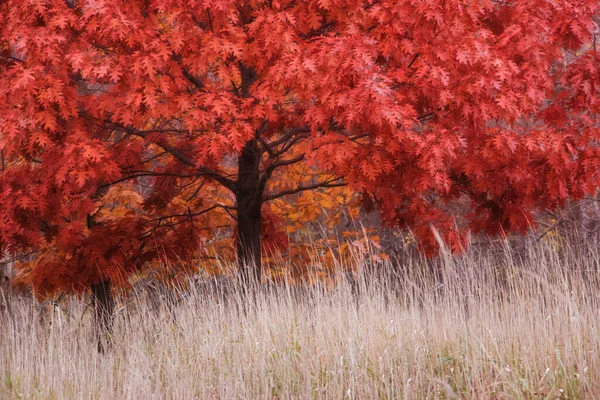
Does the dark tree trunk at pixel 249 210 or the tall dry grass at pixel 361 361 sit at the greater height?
the dark tree trunk at pixel 249 210

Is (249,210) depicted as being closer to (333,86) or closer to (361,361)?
(333,86)

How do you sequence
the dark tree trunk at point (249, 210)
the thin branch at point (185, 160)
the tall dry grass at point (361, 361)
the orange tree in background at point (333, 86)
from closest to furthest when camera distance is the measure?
1. the tall dry grass at point (361, 361)
2. the orange tree in background at point (333, 86)
3. the thin branch at point (185, 160)
4. the dark tree trunk at point (249, 210)

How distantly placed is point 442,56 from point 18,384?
13.5ft

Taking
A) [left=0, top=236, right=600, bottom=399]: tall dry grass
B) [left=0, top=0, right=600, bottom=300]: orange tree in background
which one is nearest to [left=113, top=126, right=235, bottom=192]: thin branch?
[left=0, top=0, right=600, bottom=300]: orange tree in background

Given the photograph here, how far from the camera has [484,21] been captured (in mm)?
7320

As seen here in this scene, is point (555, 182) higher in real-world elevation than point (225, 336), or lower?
higher

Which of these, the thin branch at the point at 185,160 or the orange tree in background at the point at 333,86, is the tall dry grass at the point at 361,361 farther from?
the thin branch at the point at 185,160

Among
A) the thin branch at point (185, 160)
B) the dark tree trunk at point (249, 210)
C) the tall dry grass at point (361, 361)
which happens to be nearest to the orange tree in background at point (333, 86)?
the tall dry grass at point (361, 361)

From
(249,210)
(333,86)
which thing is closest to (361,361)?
(333,86)

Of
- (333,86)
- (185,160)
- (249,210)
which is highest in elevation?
(333,86)

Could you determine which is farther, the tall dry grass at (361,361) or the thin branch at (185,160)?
the thin branch at (185,160)

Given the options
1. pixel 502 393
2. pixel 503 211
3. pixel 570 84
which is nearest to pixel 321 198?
pixel 503 211

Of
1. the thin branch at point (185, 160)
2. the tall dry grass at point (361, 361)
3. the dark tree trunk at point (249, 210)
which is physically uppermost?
the thin branch at point (185, 160)

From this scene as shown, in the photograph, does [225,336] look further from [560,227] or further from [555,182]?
[560,227]
